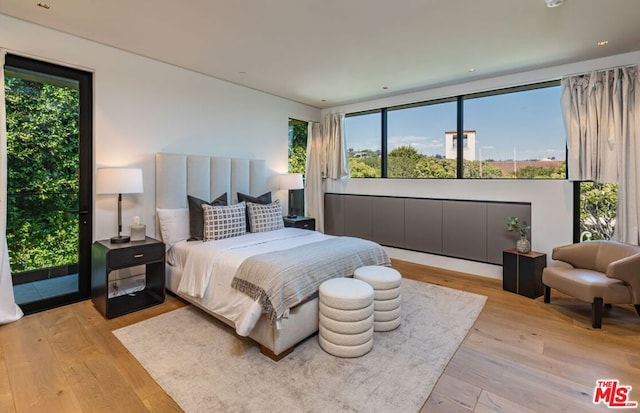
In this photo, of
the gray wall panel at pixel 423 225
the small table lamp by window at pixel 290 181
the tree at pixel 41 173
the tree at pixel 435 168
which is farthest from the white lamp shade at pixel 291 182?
the tree at pixel 41 173

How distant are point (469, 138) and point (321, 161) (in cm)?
267

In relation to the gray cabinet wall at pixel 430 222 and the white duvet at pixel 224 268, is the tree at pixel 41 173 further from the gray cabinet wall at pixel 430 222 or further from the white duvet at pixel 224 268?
the gray cabinet wall at pixel 430 222

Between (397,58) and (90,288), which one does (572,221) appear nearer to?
(397,58)

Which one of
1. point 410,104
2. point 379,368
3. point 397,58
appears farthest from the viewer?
point 410,104

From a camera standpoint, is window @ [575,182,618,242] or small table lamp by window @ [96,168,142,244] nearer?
small table lamp by window @ [96,168,142,244]

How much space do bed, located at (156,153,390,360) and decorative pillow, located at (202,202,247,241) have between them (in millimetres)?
38

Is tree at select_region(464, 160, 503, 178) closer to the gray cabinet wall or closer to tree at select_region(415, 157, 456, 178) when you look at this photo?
tree at select_region(415, 157, 456, 178)

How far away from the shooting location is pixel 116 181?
314 cm

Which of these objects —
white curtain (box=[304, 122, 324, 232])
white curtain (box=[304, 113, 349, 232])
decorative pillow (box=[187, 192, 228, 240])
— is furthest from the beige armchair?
decorative pillow (box=[187, 192, 228, 240])

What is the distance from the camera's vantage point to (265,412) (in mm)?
1794

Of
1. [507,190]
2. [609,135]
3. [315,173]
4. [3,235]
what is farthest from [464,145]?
[3,235]

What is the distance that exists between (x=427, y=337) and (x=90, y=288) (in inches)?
139

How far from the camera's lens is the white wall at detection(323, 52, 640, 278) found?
3.82 meters

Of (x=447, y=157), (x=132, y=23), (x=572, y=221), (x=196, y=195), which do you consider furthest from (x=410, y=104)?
(x=132, y=23)
